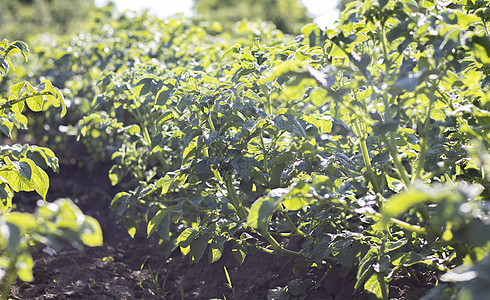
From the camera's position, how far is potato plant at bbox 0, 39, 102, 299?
1.14 metres

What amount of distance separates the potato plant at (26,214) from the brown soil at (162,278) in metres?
0.39

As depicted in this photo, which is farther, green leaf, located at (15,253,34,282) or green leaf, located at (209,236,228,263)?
green leaf, located at (209,236,228,263)

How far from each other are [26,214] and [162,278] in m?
1.76

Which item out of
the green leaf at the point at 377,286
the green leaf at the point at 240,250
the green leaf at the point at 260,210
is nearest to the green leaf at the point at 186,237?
the green leaf at the point at 240,250

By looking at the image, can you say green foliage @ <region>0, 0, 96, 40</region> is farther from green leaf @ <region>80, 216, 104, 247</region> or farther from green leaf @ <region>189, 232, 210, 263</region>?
green leaf @ <region>80, 216, 104, 247</region>

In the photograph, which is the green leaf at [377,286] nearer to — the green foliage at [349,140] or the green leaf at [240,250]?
the green foliage at [349,140]

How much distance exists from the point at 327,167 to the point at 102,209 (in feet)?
8.77

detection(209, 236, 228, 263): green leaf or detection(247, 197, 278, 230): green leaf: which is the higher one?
detection(247, 197, 278, 230): green leaf

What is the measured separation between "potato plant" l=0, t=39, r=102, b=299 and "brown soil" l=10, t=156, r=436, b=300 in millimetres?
385

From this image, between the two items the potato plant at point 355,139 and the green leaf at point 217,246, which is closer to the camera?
the potato plant at point 355,139

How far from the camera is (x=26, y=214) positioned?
1.24 metres

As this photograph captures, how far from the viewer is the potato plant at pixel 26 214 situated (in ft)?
3.73

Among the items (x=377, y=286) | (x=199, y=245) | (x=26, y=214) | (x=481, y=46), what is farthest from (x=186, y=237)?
(x=481, y=46)

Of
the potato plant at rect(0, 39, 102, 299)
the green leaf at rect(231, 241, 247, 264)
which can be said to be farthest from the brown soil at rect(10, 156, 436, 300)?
the potato plant at rect(0, 39, 102, 299)
